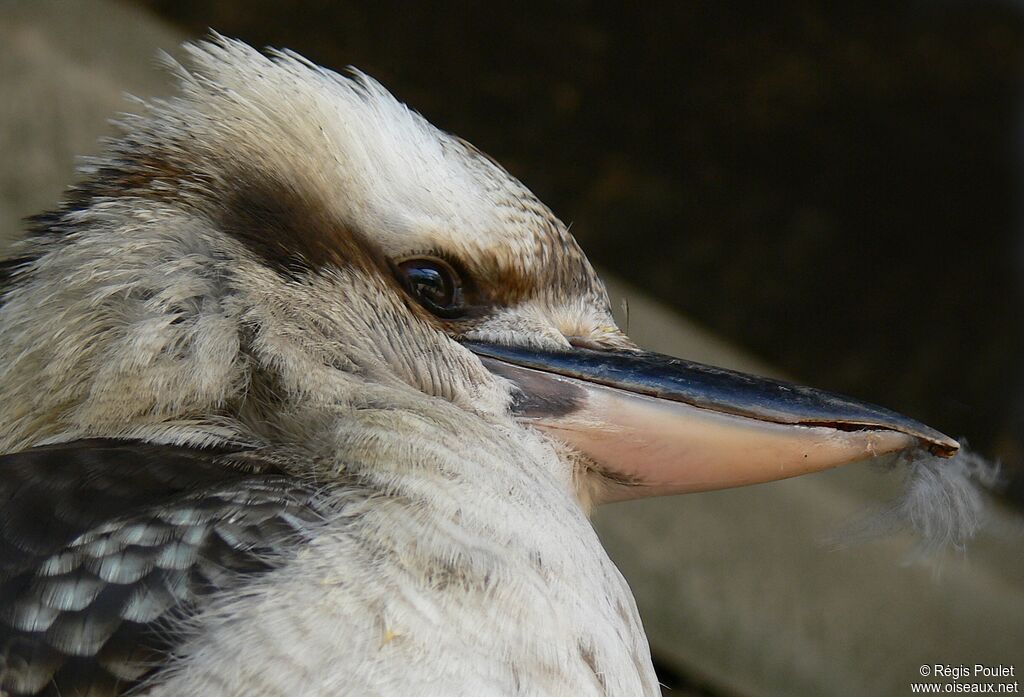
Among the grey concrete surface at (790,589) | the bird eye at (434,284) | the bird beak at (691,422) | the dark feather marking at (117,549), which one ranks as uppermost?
the bird eye at (434,284)

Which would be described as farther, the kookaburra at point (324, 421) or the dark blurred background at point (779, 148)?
the dark blurred background at point (779, 148)

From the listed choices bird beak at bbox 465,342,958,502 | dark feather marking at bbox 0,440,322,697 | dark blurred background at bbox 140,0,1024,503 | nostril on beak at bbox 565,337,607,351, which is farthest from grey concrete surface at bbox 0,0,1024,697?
dark feather marking at bbox 0,440,322,697

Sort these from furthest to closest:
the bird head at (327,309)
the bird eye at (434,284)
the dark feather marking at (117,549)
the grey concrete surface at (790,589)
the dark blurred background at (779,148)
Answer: the grey concrete surface at (790,589), the dark blurred background at (779,148), the bird eye at (434,284), the bird head at (327,309), the dark feather marking at (117,549)

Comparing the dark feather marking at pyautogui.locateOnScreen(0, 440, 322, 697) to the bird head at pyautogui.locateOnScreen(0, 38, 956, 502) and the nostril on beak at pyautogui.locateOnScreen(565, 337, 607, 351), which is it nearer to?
the bird head at pyautogui.locateOnScreen(0, 38, 956, 502)

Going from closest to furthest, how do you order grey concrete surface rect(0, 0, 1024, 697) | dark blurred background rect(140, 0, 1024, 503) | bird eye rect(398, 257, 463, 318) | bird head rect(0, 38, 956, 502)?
bird head rect(0, 38, 956, 502), bird eye rect(398, 257, 463, 318), dark blurred background rect(140, 0, 1024, 503), grey concrete surface rect(0, 0, 1024, 697)

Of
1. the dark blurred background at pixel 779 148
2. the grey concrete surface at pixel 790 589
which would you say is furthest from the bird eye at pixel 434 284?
the grey concrete surface at pixel 790 589

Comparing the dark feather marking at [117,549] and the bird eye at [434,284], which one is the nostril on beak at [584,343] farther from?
the dark feather marking at [117,549]
